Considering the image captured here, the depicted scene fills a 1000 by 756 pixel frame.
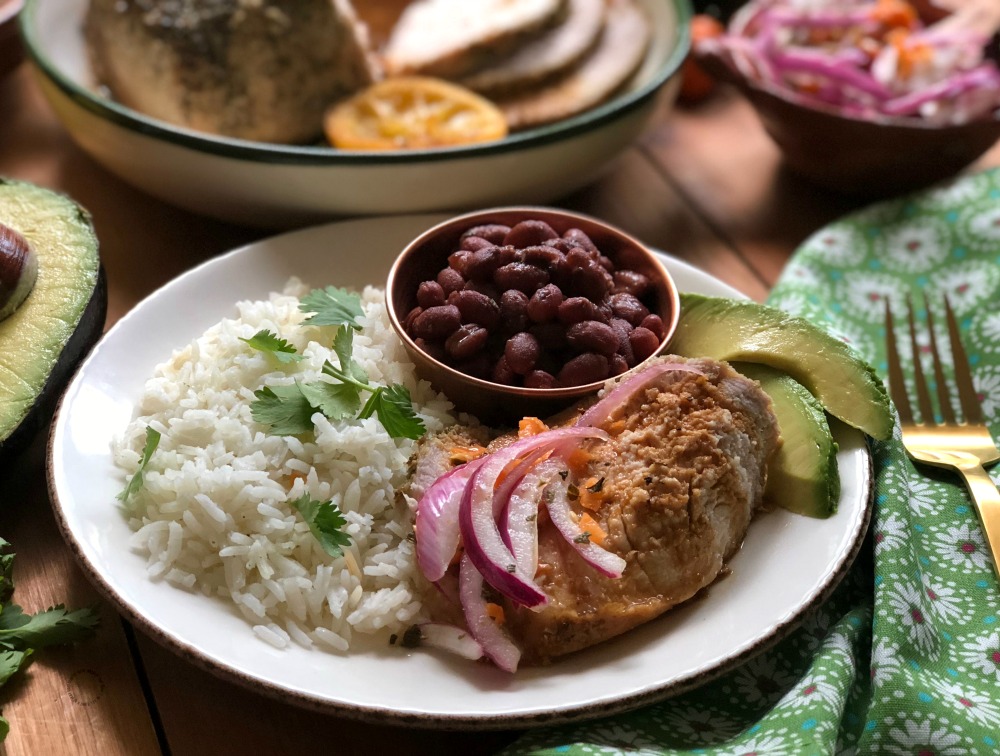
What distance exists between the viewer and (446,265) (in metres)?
2.60

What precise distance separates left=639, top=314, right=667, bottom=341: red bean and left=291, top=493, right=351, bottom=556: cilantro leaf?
897 mm

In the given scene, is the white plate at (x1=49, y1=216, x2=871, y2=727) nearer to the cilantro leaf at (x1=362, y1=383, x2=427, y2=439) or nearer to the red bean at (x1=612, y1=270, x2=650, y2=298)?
the cilantro leaf at (x1=362, y1=383, x2=427, y2=439)

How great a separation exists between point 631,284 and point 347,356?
762 mm

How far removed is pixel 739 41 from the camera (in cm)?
360

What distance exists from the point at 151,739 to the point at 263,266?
1359mm

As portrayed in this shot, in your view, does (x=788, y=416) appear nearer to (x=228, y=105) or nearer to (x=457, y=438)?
(x=457, y=438)

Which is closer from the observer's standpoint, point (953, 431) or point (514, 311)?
point (514, 311)

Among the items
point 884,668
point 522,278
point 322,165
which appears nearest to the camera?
point 884,668

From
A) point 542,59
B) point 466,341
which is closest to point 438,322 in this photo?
point 466,341

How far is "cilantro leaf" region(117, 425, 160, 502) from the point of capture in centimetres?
200

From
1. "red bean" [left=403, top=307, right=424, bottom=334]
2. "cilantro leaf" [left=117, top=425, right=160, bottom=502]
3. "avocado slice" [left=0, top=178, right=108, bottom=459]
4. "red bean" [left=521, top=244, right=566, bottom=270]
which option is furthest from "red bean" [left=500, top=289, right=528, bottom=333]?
"avocado slice" [left=0, top=178, right=108, bottom=459]

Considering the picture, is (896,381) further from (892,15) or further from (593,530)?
(892,15)

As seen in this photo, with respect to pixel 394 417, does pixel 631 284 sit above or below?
above

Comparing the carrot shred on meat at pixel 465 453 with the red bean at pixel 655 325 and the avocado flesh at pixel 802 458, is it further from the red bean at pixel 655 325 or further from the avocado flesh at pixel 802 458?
the avocado flesh at pixel 802 458
